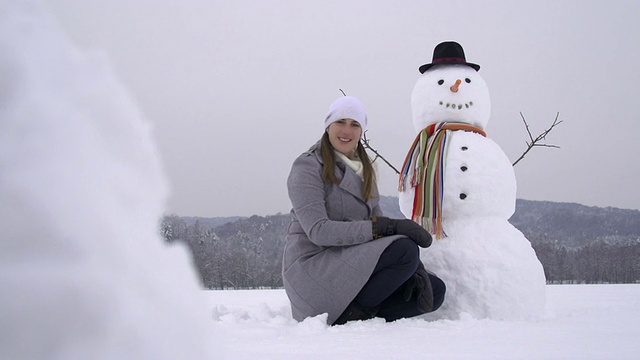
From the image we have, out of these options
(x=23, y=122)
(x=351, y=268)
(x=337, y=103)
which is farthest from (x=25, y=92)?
(x=337, y=103)

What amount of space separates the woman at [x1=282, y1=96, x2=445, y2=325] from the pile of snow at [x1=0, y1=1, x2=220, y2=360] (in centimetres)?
177

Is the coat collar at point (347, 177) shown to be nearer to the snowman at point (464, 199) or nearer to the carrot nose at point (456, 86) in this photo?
the snowman at point (464, 199)

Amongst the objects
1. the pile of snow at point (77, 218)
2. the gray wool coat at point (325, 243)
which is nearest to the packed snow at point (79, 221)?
the pile of snow at point (77, 218)

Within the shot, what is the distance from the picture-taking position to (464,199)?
2.90 meters

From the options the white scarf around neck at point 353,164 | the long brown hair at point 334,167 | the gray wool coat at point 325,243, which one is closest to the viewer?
the gray wool coat at point 325,243

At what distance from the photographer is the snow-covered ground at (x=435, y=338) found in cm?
146

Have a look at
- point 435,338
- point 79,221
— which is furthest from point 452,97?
point 79,221

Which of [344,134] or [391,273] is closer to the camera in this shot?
[391,273]

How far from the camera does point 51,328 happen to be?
456mm

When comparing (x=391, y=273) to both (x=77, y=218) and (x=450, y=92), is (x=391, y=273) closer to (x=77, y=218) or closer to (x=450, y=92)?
(x=450, y=92)

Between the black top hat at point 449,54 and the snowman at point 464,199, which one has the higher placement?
the black top hat at point 449,54

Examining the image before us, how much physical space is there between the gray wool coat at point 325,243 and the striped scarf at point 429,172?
48 centimetres

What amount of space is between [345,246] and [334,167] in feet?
1.28

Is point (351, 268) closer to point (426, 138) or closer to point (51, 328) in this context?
point (426, 138)
